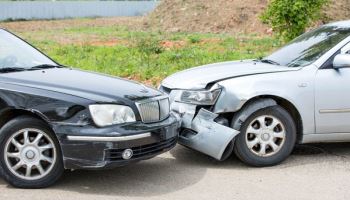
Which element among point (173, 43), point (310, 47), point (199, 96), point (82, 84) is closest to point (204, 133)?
point (199, 96)

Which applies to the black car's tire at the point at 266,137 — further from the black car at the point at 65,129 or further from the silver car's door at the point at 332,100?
the black car at the point at 65,129

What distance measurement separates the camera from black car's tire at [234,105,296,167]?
20.3 ft

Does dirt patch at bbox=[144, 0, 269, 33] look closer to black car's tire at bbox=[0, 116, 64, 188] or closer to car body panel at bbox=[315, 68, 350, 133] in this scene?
car body panel at bbox=[315, 68, 350, 133]

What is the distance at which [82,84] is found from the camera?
569 cm

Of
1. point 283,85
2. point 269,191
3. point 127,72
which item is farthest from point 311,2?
point 269,191

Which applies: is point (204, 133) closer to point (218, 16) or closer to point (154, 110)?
point (154, 110)

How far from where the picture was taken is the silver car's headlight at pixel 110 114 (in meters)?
5.25

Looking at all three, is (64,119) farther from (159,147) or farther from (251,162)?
(251,162)

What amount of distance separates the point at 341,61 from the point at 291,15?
861 centimetres

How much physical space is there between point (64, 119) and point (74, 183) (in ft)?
2.41

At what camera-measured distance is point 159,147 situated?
18.5 feet

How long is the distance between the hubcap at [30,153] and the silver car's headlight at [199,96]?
1.74m

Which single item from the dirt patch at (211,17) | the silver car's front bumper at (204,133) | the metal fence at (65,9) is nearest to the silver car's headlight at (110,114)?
the silver car's front bumper at (204,133)

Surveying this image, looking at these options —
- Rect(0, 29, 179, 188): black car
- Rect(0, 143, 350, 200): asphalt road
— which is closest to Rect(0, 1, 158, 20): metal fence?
Rect(0, 143, 350, 200): asphalt road
